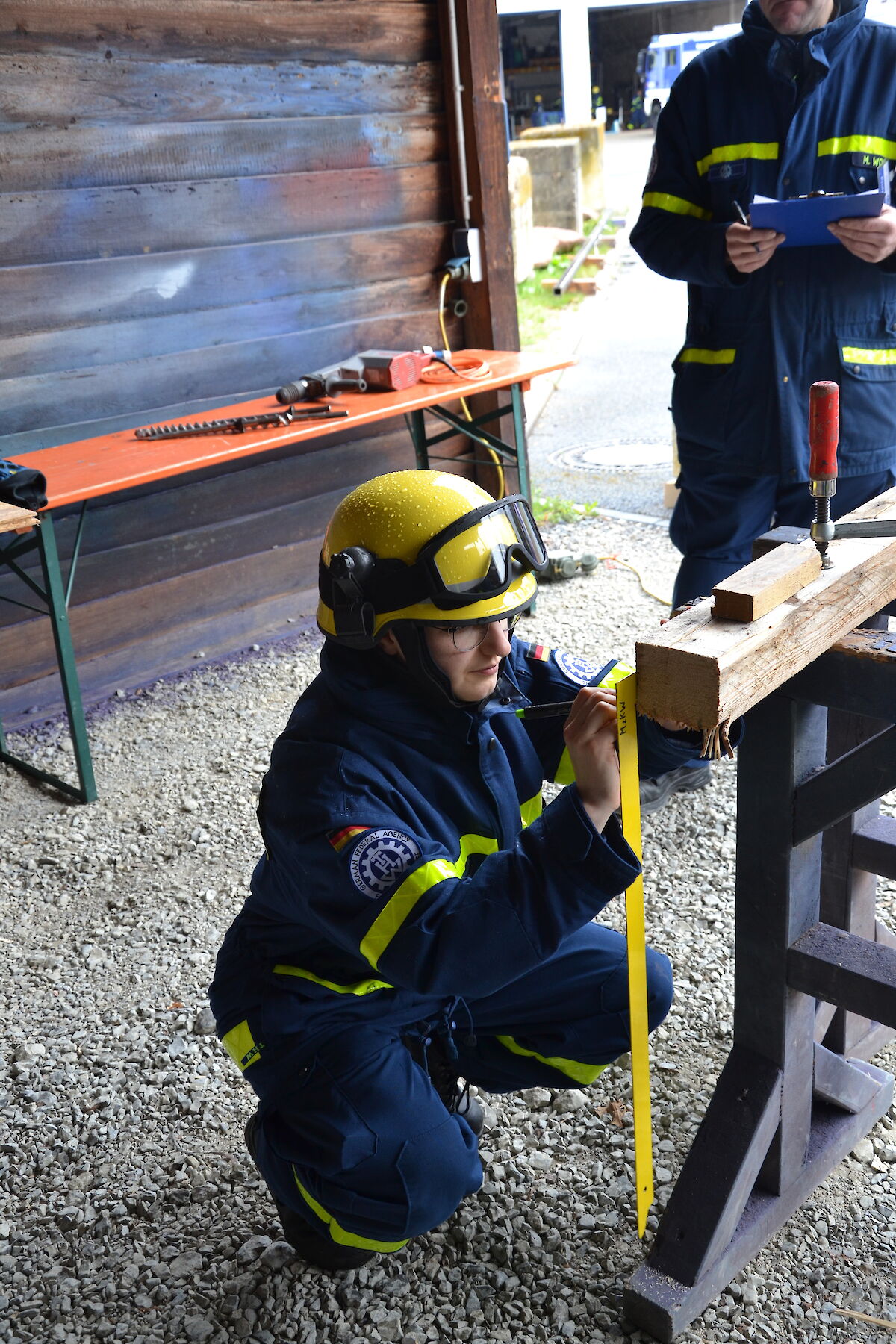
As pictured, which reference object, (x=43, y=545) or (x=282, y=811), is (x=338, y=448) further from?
(x=282, y=811)

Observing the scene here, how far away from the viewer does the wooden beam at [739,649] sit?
53.5 inches

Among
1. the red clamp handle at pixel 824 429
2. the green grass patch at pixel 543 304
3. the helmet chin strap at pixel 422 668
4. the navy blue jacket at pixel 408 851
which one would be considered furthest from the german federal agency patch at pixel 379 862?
the green grass patch at pixel 543 304

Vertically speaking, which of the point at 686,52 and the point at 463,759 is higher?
the point at 686,52

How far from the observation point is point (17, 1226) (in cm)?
211

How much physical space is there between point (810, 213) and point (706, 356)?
50 centimetres

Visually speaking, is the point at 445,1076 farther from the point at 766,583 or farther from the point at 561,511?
the point at 561,511

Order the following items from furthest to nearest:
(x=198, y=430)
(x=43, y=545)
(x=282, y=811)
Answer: (x=198, y=430) < (x=43, y=545) < (x=282, y=811)

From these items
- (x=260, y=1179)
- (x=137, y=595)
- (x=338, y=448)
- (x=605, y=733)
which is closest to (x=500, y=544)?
(x=605, y=733)

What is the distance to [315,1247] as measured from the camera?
1906mm

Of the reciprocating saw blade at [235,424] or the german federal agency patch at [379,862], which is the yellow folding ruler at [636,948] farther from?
the reciprocating saw blade at [235,424]

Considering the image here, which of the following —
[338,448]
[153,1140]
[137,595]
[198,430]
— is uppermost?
[198,430]

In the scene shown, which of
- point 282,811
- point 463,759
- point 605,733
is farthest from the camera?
point 463,759

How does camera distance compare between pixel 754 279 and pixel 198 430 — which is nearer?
pixel 754 279

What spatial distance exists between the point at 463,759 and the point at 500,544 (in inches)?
14.2
